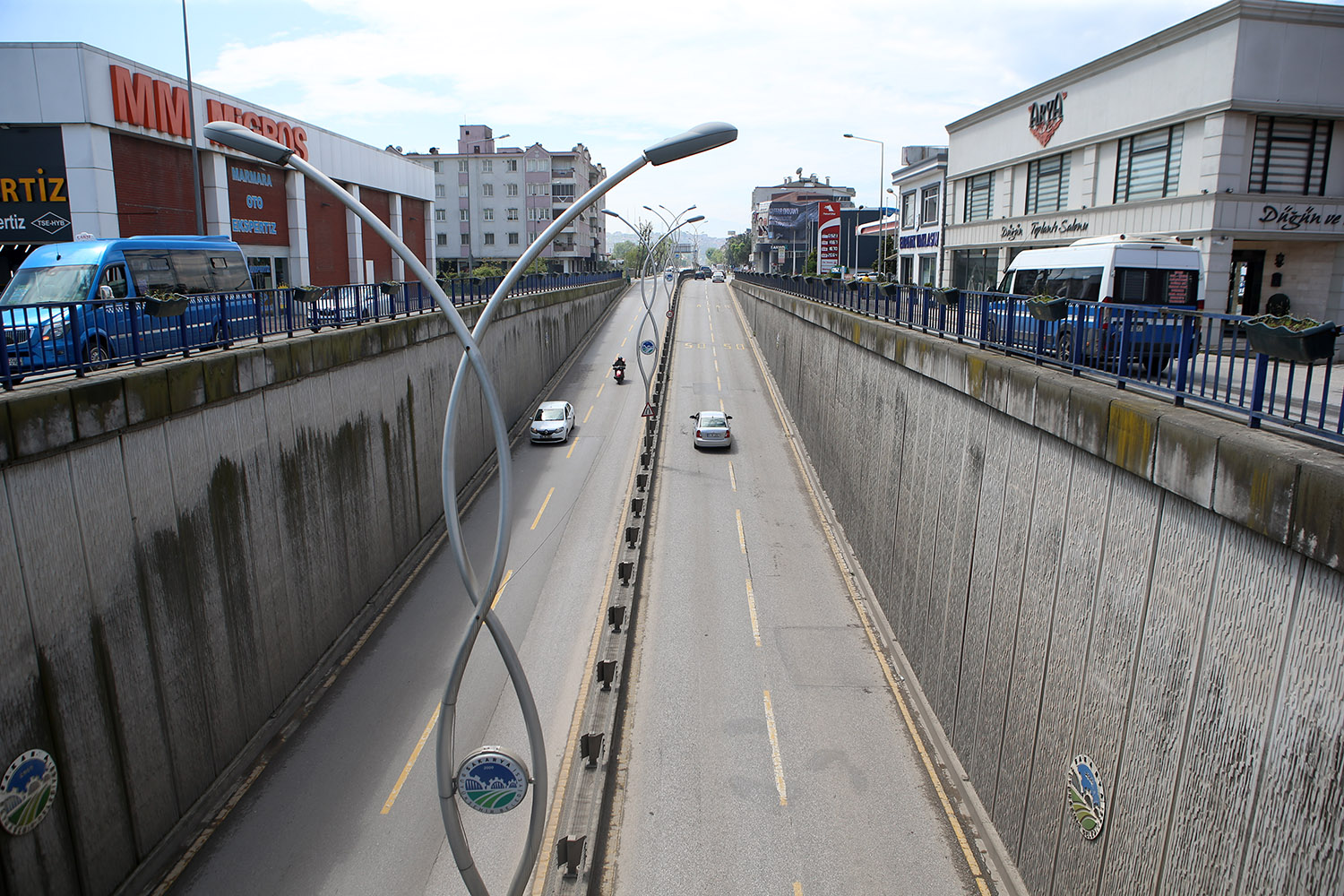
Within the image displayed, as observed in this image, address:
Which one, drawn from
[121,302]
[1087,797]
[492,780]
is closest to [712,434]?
[121,302]

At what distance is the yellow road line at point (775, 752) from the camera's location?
44.9 feet

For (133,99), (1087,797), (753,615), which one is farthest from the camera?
(133,99)

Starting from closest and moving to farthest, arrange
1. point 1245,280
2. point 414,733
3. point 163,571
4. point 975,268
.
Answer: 1. point 163,571
2. point 414,733
3. point 1245,280
4. point 975,268

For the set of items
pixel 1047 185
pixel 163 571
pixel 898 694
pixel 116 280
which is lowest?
pixel 898 694

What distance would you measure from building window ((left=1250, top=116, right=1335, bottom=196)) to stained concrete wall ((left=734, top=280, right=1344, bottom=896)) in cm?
1634

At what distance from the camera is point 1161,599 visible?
8.00 meters

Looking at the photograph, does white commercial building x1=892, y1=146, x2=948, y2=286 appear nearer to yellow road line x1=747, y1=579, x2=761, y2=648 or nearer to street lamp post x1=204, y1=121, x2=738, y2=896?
yellow road line x1=747, y1=579, x2=761, y2=648

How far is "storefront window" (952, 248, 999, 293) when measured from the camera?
136 ft

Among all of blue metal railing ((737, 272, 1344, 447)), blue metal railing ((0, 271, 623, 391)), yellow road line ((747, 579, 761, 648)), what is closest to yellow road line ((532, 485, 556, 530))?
blue metal railing ((0, 271, 623, 391))

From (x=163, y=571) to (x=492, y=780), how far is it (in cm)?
666

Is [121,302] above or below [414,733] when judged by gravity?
above

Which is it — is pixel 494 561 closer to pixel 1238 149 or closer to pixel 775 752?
pixel 775 752

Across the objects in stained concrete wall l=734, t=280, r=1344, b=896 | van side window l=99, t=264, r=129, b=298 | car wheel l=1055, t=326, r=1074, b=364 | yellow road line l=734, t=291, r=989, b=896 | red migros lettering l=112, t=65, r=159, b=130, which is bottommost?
yellow road line l=734, t=291, r=989, b=896

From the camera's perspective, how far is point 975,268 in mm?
44344
